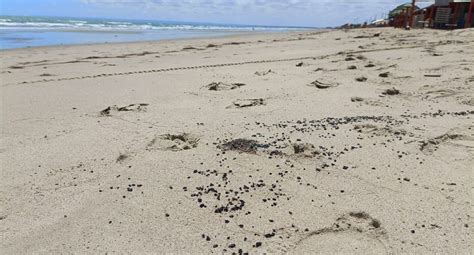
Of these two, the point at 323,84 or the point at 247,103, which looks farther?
the point at 323,84

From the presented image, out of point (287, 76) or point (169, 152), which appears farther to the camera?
point (287, 76)

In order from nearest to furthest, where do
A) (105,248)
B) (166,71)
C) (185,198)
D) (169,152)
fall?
(105,248)
(185,198)
(169,152)
(166,71)

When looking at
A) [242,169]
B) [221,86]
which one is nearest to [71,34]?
[221,86]

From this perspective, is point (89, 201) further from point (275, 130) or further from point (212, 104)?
point (212, 104)

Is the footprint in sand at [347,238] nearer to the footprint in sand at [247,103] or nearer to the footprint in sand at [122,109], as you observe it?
the footprint in sand at [247,103]

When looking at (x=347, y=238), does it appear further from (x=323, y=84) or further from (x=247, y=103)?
(x=323, y=84)

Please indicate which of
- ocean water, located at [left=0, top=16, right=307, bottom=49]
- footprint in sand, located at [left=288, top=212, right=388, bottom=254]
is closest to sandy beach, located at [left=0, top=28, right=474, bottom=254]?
footprint in sand, located at [left=288, top=212, right=388, bottom=254]

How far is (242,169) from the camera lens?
3.12m

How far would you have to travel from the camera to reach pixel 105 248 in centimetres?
225

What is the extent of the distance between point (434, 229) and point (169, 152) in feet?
6.84

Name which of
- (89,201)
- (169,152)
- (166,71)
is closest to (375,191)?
(169,152)

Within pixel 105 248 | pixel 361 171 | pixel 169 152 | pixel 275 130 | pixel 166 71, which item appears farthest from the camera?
pixel 166 71

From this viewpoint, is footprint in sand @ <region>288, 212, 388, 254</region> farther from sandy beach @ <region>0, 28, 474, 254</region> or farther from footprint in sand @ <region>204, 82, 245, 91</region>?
footprint in sand @ <region>204, 82, 245, 91</region>

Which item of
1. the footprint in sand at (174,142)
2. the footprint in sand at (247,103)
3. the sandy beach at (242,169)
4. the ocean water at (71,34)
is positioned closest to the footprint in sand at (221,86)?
the sandy beach at (242,169)
